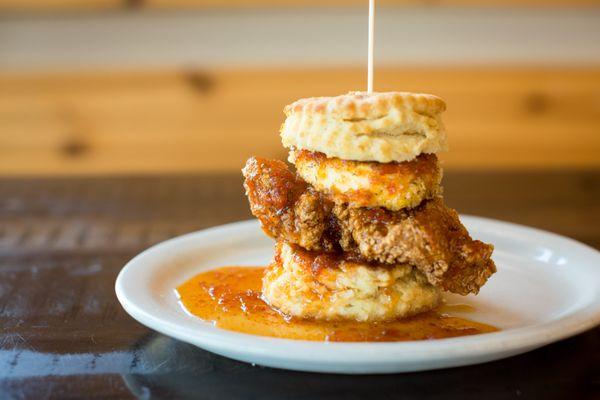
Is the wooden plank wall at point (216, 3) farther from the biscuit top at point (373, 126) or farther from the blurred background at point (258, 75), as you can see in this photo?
the biscuit top at point (373, 126)

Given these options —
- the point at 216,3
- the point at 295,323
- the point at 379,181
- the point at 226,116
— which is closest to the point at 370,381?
the point at 295,323

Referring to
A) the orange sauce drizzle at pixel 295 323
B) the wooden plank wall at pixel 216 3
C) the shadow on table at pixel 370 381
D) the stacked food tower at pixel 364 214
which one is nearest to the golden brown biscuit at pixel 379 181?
the stacked food tower at pixel 364 214

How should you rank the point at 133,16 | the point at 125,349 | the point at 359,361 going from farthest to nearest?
the point at 133,16 < the point at 125,349 < the point at 359,361

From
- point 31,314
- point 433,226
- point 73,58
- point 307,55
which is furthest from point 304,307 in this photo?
point 73,58

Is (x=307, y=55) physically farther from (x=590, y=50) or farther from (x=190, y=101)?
(x=590, y=50)

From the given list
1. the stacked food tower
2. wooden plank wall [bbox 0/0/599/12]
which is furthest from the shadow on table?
wooden plank wall [bbox 0/0/599/12]

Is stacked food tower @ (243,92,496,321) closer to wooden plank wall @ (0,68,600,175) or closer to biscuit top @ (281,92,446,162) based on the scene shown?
biscuit top @ (281,92,446,162)
